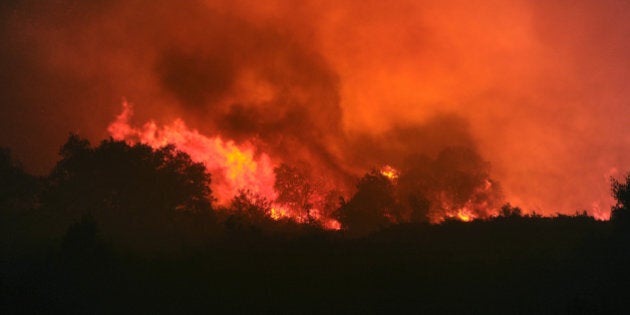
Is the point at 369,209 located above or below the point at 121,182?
above

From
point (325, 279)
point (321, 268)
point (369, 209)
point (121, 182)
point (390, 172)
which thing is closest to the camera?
point (325, 279)

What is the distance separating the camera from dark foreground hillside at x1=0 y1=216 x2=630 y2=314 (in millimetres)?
23828

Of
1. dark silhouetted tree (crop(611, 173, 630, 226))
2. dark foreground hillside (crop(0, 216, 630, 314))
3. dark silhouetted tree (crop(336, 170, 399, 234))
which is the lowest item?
dark foreground hillside (crop(0, 216, 630, 314))

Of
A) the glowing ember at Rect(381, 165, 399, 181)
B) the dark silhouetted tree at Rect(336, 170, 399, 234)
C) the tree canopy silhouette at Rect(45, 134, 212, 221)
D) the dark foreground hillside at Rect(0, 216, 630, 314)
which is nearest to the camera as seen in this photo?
the dark foreground hillside at Rect(0, 216, 630, 314)

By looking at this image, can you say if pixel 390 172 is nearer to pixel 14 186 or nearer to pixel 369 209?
pixel 369 209

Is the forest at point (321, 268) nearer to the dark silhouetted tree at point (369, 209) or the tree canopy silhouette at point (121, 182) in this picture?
the tree canopy silhouette at point (121, 182)

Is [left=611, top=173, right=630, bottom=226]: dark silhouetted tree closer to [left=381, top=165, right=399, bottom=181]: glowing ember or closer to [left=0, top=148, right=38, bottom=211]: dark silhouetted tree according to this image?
→ [left=381, top=165, right=399, bottom=181]: glowing ember

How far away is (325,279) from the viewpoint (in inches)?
1123

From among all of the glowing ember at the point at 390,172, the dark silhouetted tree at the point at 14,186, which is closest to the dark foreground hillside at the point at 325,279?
the dark silhouetted tree at the point at 14,186

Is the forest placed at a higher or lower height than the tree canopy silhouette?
lower

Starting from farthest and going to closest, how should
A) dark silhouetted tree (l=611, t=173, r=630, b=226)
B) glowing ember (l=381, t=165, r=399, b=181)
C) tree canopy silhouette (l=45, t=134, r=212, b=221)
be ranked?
glowing ember (l=381, t=165, r=399, b=181) → tree canopy silhouette (l=45, t=134, r=212, b=221) → dark silhouetted tree (l=611, t=173, r=630, b=226)

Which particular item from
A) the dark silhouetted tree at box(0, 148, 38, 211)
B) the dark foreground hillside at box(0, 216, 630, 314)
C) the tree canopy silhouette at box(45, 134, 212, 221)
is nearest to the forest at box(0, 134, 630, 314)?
the dark foreground hillside at box(0, 216, 630, 314)

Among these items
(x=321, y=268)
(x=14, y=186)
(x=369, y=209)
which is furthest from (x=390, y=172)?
(x=14, y=186)

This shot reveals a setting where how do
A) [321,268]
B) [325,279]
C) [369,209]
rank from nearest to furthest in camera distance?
1. [325,279]
2. [321,268]
3. [369,209]
